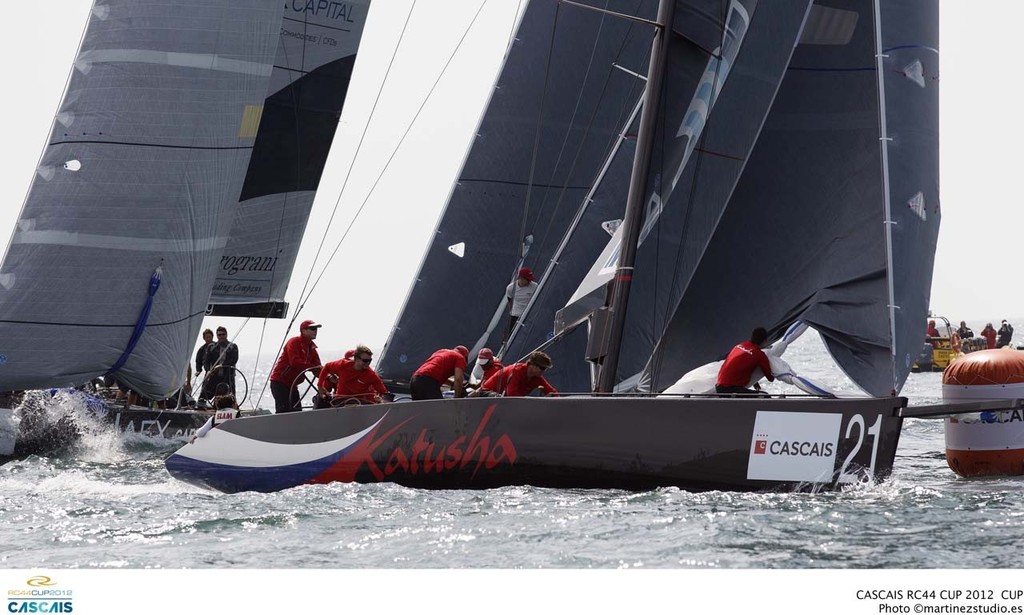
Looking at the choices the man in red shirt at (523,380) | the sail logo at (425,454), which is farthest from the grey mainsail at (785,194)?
the sail logo at (425,454)

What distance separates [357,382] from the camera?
10.7 m

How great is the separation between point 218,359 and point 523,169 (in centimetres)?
409

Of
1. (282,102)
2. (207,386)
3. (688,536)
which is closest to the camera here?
(688,536)

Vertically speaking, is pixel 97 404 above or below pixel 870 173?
below

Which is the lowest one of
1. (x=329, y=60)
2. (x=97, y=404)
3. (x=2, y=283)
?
(x=97, y=404)

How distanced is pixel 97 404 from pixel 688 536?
8.48 metres

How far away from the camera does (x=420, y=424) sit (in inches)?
384

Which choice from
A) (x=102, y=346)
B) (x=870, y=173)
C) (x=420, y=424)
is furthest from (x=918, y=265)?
(x=102, y=346)

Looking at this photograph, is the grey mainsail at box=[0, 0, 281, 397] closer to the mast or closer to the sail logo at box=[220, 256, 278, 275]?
the sail logo at box=[220, 256, 278, 275]

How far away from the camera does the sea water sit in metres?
7.25
